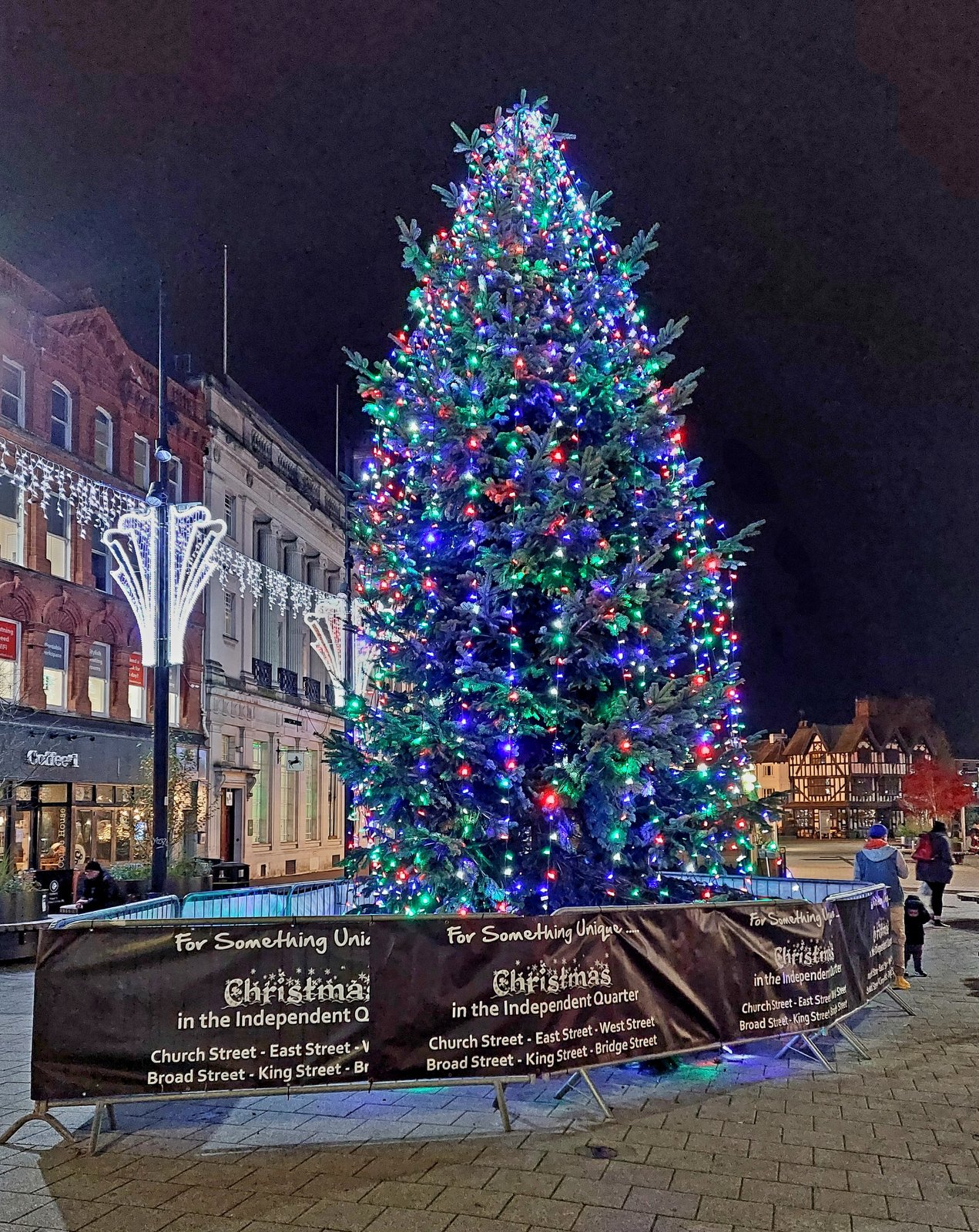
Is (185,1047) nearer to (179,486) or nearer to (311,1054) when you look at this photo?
(311,1054)

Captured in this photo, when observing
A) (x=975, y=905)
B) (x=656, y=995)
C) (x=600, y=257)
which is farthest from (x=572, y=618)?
(x=975, y=905)

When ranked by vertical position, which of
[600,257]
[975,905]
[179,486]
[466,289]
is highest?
[179,486]

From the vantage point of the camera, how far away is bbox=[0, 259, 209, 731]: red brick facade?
2512cm

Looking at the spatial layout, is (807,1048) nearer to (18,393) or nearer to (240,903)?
(240,903)

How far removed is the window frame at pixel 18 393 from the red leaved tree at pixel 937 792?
211 ft

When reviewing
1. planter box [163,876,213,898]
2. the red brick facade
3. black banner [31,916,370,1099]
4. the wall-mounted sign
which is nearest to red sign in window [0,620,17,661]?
the red brick facade

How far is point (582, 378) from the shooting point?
31.4ft

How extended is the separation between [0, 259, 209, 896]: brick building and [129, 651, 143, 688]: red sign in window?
3cm

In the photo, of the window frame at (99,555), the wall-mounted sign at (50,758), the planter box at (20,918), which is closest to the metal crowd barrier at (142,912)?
the planter box at (20,918)

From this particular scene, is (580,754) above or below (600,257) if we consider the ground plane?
below

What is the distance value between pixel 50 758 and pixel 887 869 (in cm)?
1914

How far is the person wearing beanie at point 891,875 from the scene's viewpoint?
12.0 metres

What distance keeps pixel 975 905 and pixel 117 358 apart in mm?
24355

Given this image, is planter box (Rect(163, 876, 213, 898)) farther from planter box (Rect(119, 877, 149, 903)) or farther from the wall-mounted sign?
the wall-mounted sign
